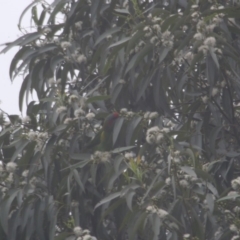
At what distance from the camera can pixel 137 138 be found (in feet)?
9.40

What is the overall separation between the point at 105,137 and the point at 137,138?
12 cm

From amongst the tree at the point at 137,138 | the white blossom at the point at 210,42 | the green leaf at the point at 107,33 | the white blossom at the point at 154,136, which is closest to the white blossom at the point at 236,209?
the tree at the point at 137,138

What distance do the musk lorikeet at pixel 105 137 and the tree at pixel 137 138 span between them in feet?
0.08

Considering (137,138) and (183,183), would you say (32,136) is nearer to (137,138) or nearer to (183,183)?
A: (137,138)

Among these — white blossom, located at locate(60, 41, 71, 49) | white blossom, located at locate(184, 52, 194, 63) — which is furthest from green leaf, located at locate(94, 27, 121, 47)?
white blossom, located at locate(184, 52, 194, 63)

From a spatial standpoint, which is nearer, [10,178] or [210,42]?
[210,42]

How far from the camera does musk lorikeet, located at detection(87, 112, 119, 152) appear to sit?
2.82 m

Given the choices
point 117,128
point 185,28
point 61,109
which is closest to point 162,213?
point 117,128

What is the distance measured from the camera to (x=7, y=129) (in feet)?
9.60

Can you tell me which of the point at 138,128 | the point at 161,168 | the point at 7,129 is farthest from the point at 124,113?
the point at 7,129

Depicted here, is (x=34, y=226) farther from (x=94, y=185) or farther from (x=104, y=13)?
(x=104, y=13)

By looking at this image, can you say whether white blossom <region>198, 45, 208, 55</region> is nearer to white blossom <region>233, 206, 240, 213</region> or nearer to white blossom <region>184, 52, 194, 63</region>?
white blossom <region>184, 52, 194, 63</region>

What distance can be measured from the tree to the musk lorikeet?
3 cm

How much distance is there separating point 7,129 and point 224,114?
0.79 meters
